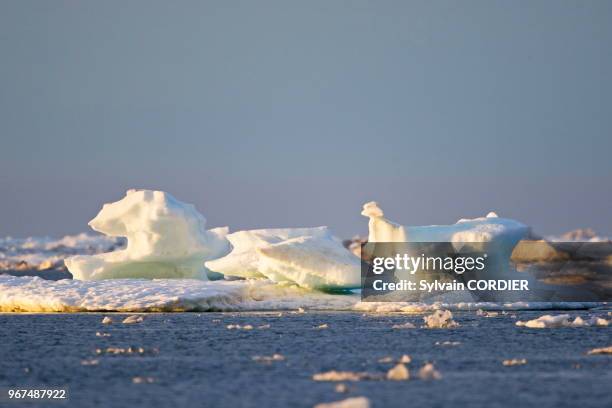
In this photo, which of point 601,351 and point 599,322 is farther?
point 599,322

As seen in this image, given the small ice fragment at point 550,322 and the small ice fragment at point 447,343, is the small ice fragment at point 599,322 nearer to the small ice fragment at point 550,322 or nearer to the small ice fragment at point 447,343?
the small ice fragment at point 550,322

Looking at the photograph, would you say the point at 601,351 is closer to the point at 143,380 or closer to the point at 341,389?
the point at 341,389

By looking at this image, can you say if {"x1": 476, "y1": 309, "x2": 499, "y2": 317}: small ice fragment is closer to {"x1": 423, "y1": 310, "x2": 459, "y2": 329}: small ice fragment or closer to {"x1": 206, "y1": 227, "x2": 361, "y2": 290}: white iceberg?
{"x1": 206, "y1": 227, "x2": 361, "y2": 290}: white iceberg

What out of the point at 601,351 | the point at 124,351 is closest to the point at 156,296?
the point at 124,351

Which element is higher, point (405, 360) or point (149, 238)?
point (149, 238)

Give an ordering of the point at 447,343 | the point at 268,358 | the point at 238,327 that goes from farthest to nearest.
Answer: the point at 238,327 < the point at 447,343 < the point at 268,358

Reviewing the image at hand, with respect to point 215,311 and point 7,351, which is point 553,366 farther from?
point 215,311

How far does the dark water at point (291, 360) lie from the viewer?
54.7ft

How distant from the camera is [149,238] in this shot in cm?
3566

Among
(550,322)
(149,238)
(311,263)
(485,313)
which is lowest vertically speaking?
(550,322)

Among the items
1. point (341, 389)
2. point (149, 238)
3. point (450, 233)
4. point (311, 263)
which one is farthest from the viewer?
point (149, 238)

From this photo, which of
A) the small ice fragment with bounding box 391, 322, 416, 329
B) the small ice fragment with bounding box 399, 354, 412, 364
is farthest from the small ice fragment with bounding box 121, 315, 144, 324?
the small ice fragment with bounding box 399, 354, 412, 364

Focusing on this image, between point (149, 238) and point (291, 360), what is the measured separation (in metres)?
15.2

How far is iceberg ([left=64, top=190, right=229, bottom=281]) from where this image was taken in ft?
116
